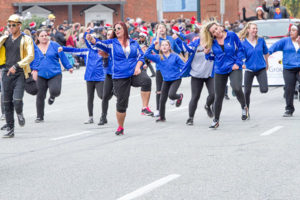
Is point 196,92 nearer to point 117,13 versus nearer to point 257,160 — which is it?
point 257,160

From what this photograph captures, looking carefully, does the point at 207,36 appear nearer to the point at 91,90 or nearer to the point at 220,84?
the point at 220,84


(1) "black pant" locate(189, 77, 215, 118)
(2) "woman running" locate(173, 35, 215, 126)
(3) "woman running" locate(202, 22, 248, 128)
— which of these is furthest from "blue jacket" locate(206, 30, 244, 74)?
(1) "black pant" locate(189, 77, 215, 118)

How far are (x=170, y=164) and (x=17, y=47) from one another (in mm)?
3870

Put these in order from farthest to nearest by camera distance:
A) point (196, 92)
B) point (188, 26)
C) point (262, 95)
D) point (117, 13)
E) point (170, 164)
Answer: point (117, 13) < point (188, 26) < point (262, 95) < point (196, 92) < point (170, 164)

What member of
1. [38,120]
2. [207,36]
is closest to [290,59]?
[207,36]

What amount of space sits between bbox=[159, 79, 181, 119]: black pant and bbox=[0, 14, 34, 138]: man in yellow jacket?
112 inches

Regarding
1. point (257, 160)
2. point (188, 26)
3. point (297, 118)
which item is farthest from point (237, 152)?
point (188, 26)

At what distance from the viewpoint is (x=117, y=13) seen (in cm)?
5622

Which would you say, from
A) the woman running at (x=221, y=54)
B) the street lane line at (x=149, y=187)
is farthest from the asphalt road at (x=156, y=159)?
the woman running at (x=221, y=54)

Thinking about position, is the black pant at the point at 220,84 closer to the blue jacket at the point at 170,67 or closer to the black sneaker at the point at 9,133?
the blue jacket at the point at 170,67

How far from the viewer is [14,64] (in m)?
11.6

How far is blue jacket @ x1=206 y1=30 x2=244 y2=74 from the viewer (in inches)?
492

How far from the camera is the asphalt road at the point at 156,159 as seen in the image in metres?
7.23

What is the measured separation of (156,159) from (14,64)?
341 cm
